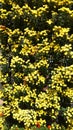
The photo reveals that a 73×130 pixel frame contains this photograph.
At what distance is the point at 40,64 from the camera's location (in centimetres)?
745

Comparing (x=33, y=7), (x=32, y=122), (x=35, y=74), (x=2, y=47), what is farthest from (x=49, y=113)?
(x=33, y=7)

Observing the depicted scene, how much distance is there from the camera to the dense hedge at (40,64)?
7.38 metres

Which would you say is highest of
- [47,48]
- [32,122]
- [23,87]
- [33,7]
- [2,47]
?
[33,7]

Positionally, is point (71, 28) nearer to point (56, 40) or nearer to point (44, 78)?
point (56, 40)

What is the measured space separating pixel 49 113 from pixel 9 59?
70.7 inches

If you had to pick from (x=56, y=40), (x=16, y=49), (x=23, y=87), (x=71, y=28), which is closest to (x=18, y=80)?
(x=23, y=87)

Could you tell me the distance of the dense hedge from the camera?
738 cm

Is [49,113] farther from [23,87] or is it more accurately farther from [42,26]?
[42,26]

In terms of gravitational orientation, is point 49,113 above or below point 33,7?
below

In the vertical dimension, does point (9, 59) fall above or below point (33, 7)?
below

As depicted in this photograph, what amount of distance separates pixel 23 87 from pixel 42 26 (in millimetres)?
1606

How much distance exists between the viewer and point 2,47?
8.17 m

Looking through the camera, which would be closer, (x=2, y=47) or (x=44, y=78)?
(x=44, y=78)

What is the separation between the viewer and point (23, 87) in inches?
299
